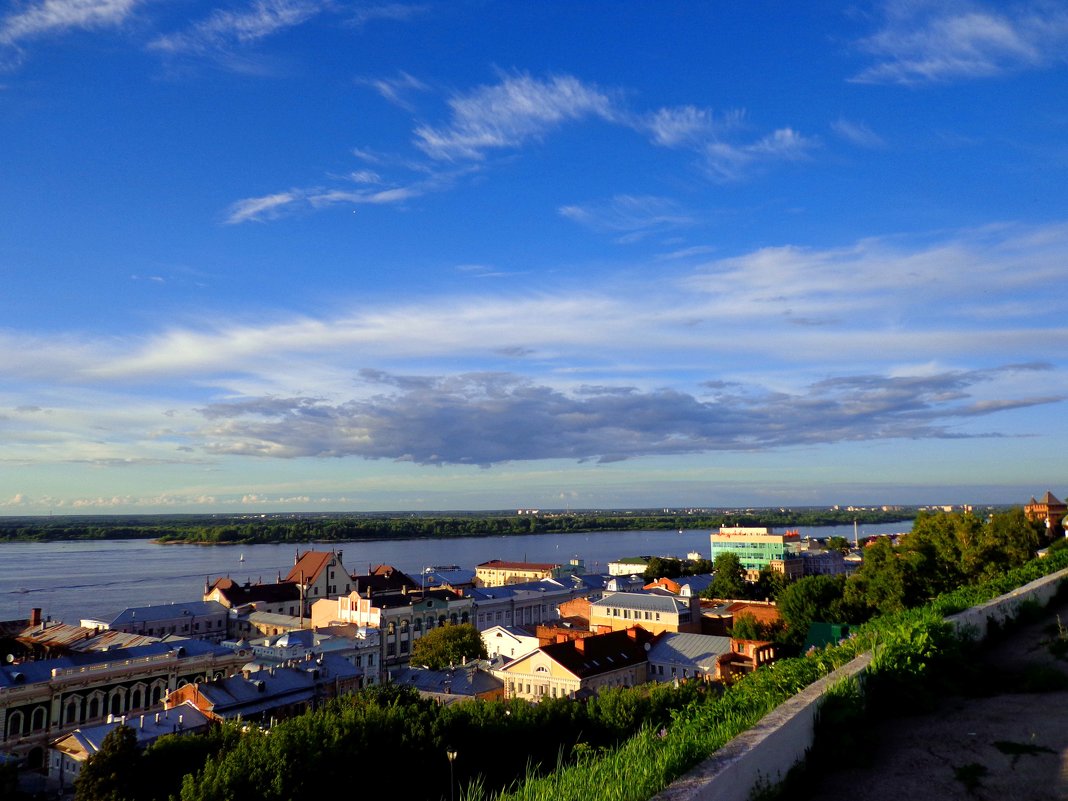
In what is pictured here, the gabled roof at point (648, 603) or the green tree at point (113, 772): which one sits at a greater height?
the green tree at point (113, 772)

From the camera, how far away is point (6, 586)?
5938cm

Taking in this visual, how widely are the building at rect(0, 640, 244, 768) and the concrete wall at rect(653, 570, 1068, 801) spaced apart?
2080cm

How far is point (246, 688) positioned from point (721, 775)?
67.7 feet

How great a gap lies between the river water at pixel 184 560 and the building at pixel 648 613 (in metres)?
27.9

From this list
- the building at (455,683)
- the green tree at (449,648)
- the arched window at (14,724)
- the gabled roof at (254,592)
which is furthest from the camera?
the gabled roof at (254,592)

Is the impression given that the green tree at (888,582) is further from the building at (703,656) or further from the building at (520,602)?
the building at (520,602)

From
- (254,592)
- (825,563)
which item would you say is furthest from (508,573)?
(825,563)

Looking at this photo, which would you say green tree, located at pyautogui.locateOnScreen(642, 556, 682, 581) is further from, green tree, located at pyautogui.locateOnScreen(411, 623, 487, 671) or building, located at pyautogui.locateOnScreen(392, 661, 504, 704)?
building, located at pyautogui.locateOnScreen(392, 661, 504, 704)

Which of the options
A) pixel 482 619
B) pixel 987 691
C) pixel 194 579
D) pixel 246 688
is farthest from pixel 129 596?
pixel 987 691

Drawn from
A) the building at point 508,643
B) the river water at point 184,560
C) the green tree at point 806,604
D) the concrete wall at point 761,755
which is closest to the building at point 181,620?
the river water at point 184,560

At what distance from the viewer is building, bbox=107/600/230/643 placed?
3641cm

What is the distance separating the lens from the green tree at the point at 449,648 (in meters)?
29.5

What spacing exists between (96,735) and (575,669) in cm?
1334

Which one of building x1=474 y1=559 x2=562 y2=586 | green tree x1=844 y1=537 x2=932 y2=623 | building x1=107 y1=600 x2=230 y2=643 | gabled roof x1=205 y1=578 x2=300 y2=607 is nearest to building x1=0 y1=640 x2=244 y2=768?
building x1=107 y1=600 x2=230 y2=643
